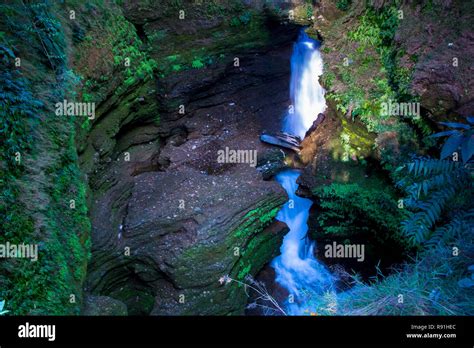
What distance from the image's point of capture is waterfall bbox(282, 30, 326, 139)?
1143cm

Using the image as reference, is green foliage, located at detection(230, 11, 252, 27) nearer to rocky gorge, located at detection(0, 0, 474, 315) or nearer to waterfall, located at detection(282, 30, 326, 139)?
rocky gorge, located at detection(0, 0, 474, 315)

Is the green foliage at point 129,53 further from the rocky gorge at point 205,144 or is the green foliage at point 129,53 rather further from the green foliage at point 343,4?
the green foliage at point 343,4

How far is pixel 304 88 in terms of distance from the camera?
38.7ft

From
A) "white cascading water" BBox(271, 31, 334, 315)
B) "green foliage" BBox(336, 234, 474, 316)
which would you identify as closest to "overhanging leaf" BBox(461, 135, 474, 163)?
"green foliage" BBox(336, 234, 474, 316)

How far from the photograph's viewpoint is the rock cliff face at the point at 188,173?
7.52m

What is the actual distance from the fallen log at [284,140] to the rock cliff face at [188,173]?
1.05 feet

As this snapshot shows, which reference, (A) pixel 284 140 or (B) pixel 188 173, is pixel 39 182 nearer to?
(B) pixel 188 173

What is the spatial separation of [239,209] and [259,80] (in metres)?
5.43

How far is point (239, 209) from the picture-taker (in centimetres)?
845

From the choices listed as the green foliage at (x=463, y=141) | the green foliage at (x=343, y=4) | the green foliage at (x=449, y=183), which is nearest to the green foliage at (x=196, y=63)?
the green foliage at (x=343, y=4)

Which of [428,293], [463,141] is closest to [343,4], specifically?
[428,293]

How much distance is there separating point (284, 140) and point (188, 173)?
3278mm

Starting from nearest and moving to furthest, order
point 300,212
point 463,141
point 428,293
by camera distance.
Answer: point 463,141 → point 428,293 → point 300,212
